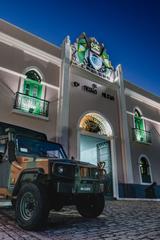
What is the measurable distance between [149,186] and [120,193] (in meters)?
2.70

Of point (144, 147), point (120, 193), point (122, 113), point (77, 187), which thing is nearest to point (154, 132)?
point (144, 147)

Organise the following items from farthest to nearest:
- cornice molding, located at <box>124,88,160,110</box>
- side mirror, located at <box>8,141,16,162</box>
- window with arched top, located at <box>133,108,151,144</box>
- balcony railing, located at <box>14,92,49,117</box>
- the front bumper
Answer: cornice molding, located at <box>124,88,160,110</box>, window with arched top, located at <box>133,108,151,144</box>, balcony railing, located at <box>14,92,49,117</box>, side mirror, located at <box>8,141,16,162</box>, the front bumper

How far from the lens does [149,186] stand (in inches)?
520

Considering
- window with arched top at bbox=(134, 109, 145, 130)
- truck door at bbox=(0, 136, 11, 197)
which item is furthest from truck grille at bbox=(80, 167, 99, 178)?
window with arched top at bbox=(134, 109, 145, 130)

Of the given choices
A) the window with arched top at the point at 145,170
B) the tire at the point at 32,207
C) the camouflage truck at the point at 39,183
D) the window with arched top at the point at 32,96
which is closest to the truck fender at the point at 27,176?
the camouflage truck at the point at 39,183

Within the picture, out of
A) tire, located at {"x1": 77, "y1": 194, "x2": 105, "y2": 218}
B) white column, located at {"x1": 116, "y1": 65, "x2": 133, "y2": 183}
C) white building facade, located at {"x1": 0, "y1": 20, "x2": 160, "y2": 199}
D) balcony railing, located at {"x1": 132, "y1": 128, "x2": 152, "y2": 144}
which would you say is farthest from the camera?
balcony railing, located at {"x1": 132, "y1": 128, "x2": 152, "y2": 144}

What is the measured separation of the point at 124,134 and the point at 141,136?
2.17 metres

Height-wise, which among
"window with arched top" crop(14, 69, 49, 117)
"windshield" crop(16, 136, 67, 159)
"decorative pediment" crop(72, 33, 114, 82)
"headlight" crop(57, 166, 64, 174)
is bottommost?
"headlight" crop(57, 166, 64, 174)

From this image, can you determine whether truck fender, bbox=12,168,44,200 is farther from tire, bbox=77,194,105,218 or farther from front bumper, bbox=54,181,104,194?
tire, bbox=77,194,105,218

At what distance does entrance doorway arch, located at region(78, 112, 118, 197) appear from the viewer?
11906mm

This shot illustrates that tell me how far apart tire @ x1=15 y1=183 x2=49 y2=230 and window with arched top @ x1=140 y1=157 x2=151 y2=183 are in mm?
11336

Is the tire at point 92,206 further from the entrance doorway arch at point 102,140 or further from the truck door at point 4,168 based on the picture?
the entrance doorway arch at point 102,140

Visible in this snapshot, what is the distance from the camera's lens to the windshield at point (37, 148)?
186 inches

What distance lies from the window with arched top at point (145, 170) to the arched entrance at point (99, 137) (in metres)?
2.88
